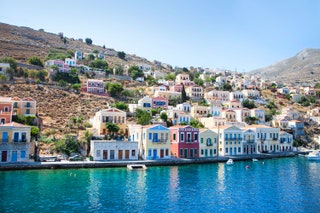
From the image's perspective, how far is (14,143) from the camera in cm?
4194

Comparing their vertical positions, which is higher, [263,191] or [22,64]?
[22,64]

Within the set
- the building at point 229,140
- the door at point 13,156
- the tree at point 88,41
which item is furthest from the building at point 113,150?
the tree at point 88,41

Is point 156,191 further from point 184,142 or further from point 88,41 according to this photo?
point 88,41

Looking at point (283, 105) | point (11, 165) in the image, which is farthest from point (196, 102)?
point (11, 165)

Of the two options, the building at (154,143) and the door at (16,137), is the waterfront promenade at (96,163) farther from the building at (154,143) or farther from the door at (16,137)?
the door at (16,137)

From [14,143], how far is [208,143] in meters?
34.4

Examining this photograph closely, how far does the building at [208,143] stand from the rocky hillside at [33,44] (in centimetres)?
7915

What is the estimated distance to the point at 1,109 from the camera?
5281cm

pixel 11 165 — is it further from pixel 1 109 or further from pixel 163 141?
pixel 163 141

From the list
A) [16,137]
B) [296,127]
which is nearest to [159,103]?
[296,127]

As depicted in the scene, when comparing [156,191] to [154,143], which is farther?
[154,143]

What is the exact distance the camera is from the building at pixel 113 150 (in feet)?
154

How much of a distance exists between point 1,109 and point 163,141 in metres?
29.9

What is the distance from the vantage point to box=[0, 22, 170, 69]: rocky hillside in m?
118
